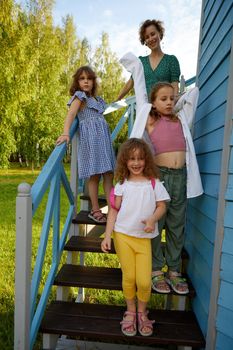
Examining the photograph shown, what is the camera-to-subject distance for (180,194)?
238cm

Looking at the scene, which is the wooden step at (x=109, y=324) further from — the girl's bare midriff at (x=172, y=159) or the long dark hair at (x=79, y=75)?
the long dark hair at (x=79, y=75)

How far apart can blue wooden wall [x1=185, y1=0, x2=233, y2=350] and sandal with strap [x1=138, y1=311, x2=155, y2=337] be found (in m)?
0.34

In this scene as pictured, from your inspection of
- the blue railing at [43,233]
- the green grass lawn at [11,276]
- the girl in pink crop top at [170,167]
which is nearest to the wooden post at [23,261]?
the blue railing at [43,233]

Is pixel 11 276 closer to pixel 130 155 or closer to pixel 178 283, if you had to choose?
pixel 178 283

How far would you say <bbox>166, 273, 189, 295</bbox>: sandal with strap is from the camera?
238 cm

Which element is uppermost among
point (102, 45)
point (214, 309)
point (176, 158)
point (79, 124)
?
point (102, 45)

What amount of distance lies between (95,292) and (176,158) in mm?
2407

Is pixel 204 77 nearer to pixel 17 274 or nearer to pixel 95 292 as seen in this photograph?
pixel 17 274

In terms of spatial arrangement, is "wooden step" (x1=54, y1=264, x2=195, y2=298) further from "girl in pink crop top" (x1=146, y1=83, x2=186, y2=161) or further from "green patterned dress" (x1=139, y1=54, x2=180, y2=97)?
"green patterned dress" (x1=139, y1=54, x2=180, y2=97)

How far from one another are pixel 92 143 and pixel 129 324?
58.0 inches

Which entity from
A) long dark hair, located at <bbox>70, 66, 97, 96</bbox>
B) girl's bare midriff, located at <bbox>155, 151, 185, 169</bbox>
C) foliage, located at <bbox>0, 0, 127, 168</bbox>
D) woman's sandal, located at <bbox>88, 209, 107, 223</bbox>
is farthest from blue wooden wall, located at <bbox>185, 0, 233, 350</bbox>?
foliage, located at <bbox>0, 0, 127, 168</bbox>

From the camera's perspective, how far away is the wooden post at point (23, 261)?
69.5 inches

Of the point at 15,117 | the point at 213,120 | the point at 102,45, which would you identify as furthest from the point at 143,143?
the point at 102,45

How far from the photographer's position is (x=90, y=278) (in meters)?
2.54
